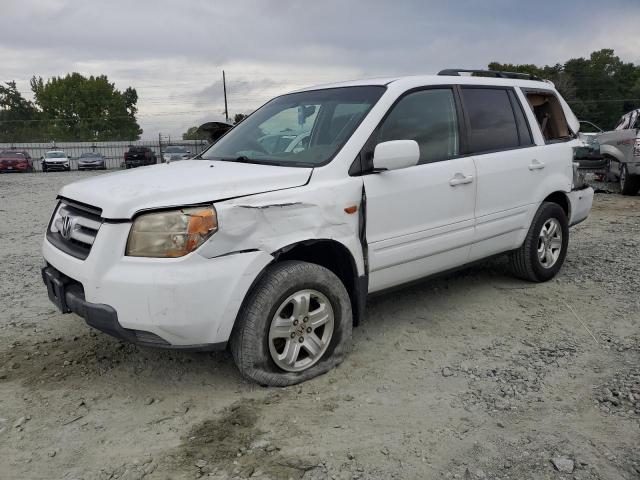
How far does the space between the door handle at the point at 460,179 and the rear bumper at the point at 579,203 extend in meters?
1.74

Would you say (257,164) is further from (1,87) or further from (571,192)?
(1,87)

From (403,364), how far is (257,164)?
160 cm

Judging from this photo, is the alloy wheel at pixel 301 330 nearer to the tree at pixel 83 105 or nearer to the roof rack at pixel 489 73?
the roof rack at pixel 489 73

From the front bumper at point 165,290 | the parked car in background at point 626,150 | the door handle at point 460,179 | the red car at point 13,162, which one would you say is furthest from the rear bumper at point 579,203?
the red car at point 13,162

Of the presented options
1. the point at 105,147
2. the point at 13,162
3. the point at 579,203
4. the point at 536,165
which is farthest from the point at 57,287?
the point at 105,147

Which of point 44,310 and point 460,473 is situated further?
point 44,310

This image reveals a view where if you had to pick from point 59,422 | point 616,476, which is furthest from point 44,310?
point 616,476

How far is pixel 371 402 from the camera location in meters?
2.99

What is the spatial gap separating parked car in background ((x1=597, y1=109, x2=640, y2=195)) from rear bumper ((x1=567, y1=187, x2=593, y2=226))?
20.8ft

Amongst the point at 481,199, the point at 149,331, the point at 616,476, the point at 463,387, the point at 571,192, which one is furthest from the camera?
the point at 571,192

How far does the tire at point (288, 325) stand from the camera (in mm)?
2914

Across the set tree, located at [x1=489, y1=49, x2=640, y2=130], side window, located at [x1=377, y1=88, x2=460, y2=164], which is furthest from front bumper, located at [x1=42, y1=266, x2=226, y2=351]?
tree, located at [x1=489, y1=49, x2=640, y2=130]

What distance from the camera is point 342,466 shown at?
242cm

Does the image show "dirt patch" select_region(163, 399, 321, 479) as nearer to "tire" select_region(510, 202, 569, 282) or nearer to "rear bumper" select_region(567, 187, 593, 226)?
"tire" select_region(510, 202, 569, 282)
